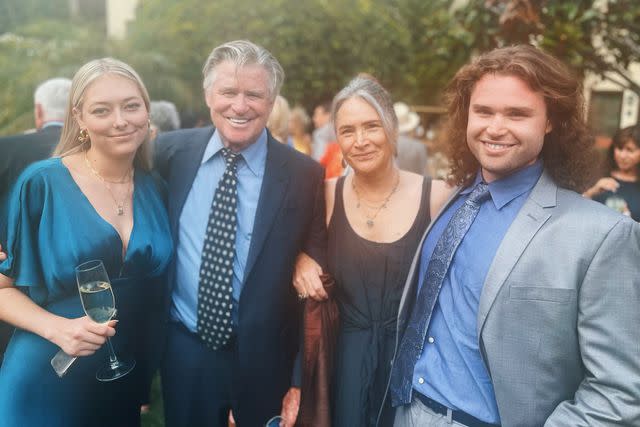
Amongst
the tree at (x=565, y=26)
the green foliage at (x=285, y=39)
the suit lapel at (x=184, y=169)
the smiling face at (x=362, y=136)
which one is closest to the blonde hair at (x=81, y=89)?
the suit lapel at (x=184, y=169)

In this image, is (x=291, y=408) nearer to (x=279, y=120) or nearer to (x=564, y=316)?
(x=564, y=316)

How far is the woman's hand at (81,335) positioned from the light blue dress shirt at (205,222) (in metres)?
0.54

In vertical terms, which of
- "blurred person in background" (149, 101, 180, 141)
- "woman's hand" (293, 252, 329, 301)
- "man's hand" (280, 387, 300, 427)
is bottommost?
"man's hand" (280, 387, 300, 427)

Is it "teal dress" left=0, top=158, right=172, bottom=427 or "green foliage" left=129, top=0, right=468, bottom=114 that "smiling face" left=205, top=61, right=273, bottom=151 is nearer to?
"teal dress" left=0, top=158, right=172, bottom=427

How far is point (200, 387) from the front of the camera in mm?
2768

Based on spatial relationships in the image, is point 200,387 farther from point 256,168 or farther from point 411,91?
point 411,91

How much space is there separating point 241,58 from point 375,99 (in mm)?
684

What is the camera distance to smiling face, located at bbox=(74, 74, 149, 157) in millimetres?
2457

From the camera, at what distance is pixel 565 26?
5395 mm

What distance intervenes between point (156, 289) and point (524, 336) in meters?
1.71

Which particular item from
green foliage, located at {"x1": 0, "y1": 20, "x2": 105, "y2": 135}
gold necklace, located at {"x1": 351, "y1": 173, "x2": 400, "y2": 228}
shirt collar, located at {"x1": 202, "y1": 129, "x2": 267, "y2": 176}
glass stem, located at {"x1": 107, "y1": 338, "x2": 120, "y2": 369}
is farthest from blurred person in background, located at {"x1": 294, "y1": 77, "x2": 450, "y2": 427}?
green foliage, located at {"x1": 0, "y1": 20, "x2": 105, "y2": 135}

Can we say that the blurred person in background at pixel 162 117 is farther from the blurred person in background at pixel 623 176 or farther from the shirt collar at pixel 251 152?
the blurred person in background at pixel 623 176

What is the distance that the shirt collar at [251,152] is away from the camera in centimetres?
283

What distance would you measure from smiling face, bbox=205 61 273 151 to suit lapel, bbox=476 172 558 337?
4.64 ft
